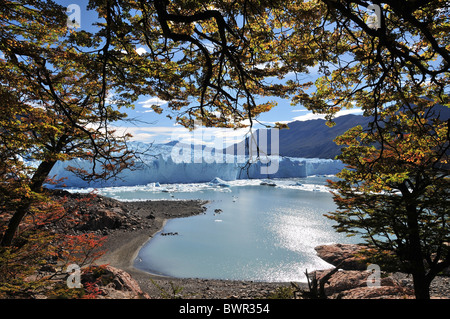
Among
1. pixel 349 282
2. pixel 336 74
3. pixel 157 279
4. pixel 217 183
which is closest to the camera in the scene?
pixel 336 74

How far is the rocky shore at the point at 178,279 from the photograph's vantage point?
7.96 m

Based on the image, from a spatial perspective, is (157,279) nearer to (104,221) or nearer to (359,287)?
(104,221)

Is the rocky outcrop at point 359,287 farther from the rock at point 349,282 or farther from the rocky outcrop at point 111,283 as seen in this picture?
the rocky outcrop at point 111,283

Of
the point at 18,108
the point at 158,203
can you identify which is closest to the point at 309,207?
the point at 158,203

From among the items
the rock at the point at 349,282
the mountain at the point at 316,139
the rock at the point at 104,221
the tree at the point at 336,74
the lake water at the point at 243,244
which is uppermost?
the mountain at the point at 316,139

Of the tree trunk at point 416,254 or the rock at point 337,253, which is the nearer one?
the tree trunk at point 416,254

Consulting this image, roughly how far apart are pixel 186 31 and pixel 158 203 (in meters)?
30.6

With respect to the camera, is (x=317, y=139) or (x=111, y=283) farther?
(x=317, y=139)

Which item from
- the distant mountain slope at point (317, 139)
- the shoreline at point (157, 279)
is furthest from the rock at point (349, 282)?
the distant mountain slope at point (317, 139)

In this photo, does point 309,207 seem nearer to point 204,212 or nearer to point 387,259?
point 204,212

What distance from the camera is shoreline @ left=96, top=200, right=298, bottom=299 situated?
10406 millimetres

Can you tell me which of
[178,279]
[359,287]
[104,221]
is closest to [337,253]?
[359,287]

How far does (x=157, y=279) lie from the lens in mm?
12609

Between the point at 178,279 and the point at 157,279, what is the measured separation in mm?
1142
